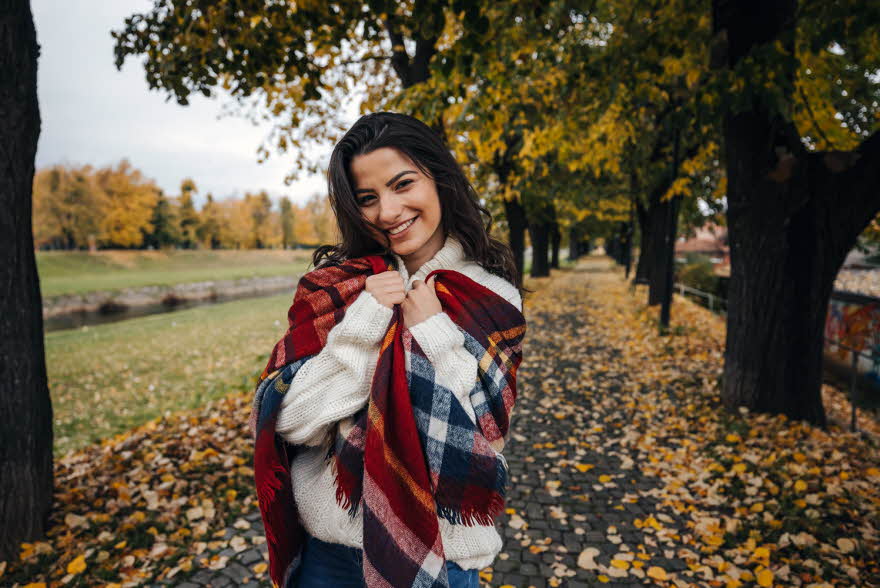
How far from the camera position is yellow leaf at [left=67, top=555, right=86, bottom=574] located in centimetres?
274

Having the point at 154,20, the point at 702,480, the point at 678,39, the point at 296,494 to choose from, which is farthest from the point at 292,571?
the point at 678,39

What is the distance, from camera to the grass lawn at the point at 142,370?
650 cm

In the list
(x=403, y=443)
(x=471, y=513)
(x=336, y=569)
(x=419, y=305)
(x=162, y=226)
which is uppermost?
(x=162, y=226)

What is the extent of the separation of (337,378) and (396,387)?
0.20m

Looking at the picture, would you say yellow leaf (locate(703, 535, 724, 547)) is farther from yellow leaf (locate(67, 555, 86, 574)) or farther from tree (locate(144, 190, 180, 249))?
tree (locate(144, 190, 180, 249))

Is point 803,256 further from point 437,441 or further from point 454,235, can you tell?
point 437,441

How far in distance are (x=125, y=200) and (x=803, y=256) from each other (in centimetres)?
5098

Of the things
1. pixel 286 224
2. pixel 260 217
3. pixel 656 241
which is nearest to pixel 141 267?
pixel 260 217

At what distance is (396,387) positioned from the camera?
1250 millimetres

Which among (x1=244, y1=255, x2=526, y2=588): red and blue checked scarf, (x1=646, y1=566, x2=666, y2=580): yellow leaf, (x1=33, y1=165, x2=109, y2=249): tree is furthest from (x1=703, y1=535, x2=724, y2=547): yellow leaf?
(x1=33, y1=165, x2=109, y2=249): tree

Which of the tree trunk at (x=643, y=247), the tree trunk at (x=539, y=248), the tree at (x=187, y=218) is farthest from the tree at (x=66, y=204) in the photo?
the tree trunk at (x=643, y=247)

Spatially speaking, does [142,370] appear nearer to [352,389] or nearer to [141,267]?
[352,389]

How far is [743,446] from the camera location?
4.28 meters

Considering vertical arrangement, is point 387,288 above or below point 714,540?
above
